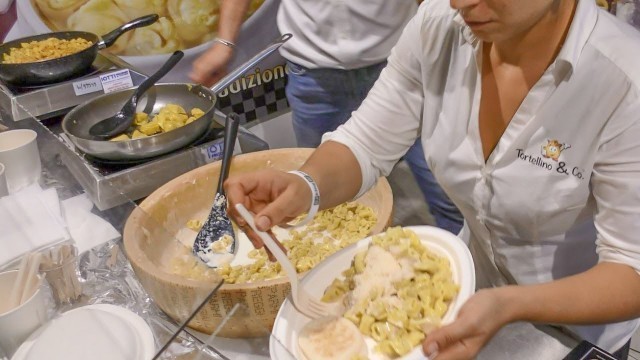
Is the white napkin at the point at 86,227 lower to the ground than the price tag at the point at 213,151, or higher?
higher

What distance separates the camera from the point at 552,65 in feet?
3.57

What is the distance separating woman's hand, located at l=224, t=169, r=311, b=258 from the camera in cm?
116

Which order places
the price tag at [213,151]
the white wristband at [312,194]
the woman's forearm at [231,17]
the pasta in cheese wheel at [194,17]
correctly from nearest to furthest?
the white wristband at [312,194] < the price tag at [213,151] < the woman's forearm at [231,17] < the pasta in cheese wheel at [194,17]

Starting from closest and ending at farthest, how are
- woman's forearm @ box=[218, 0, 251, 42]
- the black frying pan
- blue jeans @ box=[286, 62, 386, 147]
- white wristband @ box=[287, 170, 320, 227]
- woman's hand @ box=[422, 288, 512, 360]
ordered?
woman's hand @ box=[422, 288, 512, 360], white wristband @ box=[287, 170, 320, 227], the black frying pan, blue jeans @ box=[286, 62, 386, 147], woman's forearm @ box=[218, 0, 251, 42]

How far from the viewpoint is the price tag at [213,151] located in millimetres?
1659

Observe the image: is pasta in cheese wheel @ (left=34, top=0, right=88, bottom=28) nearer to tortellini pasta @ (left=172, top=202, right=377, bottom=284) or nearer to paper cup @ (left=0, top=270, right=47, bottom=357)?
tortellini pasta @ (left=172, top=202, right=377, bottom=284)

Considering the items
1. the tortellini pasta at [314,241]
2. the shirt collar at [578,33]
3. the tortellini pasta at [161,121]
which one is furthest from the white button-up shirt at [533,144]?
the tortellini pasta at [161,121]

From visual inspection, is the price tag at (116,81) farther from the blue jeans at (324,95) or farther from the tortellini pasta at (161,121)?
the blue jeans at (324,95)

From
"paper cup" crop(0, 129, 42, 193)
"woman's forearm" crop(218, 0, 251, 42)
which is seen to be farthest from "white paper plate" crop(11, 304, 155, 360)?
"woman's forearm" crop(218, 0, 251, 42)

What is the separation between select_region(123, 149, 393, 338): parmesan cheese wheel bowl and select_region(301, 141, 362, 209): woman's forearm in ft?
0.32

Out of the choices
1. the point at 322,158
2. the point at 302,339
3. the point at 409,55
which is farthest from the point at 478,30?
the point at 302,339

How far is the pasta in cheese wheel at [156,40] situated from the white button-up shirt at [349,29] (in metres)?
0.71

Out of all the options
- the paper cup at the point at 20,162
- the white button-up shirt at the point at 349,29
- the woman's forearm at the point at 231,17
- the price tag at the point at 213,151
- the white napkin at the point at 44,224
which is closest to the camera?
the white napkin at the point at 44,224

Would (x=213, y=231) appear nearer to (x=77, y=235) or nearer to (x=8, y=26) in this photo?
(x=77, y=235)
